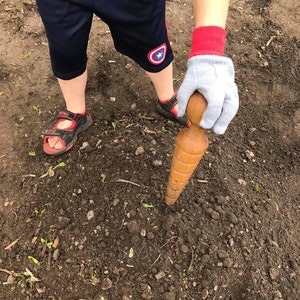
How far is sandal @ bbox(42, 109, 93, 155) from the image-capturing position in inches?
76.7

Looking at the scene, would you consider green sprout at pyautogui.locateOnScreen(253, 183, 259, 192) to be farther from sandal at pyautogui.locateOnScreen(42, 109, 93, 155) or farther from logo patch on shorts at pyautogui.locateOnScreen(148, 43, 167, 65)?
sandal at pyautogui.locateOnScreen(42, 109, 93, 155)

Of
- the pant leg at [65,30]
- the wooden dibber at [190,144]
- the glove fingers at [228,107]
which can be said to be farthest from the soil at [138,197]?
the glove fingers at [228,107]

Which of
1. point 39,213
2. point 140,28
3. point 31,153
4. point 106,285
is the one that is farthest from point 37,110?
point 106,285

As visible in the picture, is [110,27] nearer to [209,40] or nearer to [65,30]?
[65,30]

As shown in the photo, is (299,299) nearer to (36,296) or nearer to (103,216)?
(103,216)

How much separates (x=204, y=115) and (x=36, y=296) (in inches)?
40.5

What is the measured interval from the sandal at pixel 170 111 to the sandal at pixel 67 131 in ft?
1.35

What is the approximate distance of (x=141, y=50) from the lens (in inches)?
66.4

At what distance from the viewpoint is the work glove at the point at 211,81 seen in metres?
1.11

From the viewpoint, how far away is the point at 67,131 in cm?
196

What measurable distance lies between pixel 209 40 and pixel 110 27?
560mm

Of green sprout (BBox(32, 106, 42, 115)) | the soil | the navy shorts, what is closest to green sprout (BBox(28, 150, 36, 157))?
the soil

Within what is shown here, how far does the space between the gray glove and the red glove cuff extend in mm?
27

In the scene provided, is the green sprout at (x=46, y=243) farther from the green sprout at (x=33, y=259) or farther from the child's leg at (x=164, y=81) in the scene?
the child's leg at (x=164, y=81)
